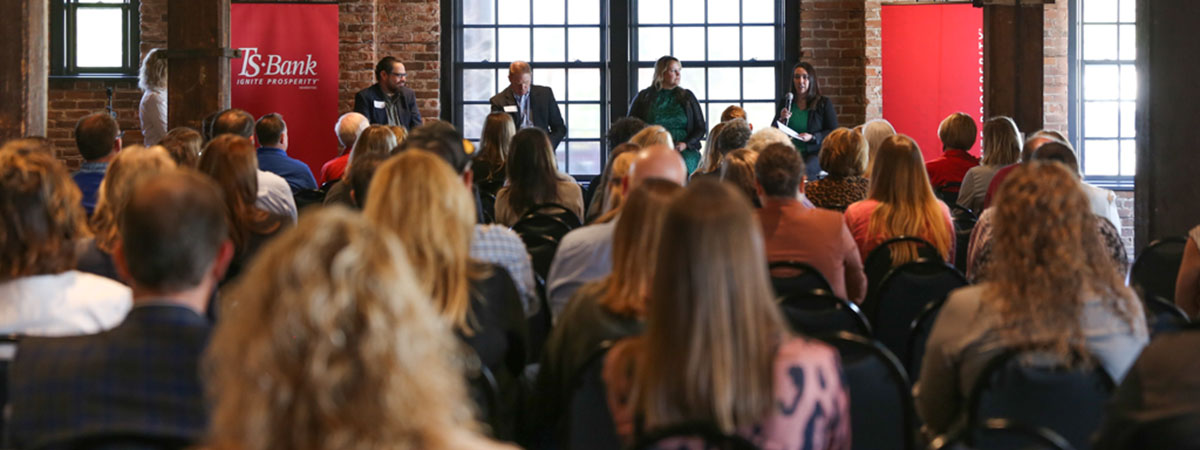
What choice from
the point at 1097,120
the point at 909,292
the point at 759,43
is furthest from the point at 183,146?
the point at 1097,120

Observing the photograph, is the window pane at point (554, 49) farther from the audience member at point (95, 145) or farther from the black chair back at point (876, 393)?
the black chair back at point (876, 393)

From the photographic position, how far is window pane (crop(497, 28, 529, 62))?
11992 millimetres

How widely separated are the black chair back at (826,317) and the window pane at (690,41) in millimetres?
8754

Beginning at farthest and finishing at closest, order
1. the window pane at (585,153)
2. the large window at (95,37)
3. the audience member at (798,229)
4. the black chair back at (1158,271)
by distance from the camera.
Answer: the window pane at (585,153)
the large window at (95,37)
the black chair back at (1158,271)
the audience member at (798,229)

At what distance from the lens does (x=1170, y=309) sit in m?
3.29

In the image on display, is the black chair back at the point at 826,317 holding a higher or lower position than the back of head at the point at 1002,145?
lower

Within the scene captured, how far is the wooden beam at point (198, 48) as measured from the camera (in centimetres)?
844

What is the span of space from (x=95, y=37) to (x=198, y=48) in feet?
12.5

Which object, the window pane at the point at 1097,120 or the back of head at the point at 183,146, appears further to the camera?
the window pane at the point at 1097,120

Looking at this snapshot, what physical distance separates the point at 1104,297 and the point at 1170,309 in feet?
1.93

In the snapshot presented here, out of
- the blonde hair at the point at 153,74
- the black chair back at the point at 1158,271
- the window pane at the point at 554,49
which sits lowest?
the black chair back at the point at 1158,271

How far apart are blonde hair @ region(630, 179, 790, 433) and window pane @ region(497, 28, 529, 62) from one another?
10.0 meters

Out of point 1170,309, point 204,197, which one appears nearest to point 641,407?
point 204,197

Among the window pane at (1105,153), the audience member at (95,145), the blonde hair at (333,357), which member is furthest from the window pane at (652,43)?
the blonde hair at (333,357)
